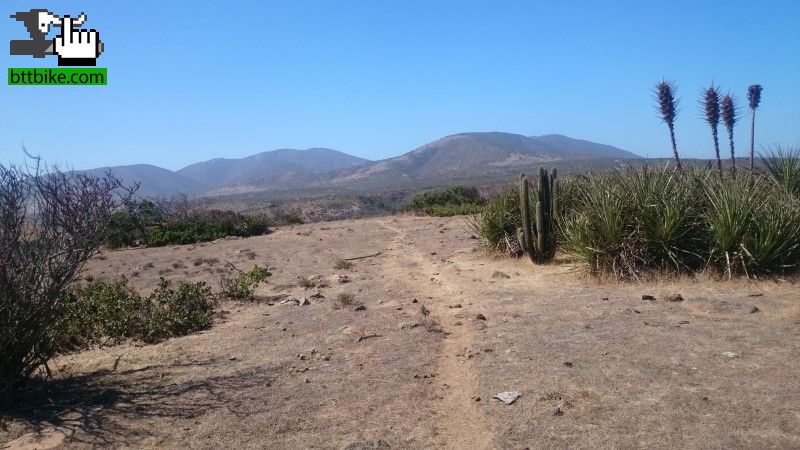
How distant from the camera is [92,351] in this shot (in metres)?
7.82

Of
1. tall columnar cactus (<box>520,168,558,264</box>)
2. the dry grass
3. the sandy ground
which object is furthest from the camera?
tall columnar cactus (<box>520,168,558,264</box>)

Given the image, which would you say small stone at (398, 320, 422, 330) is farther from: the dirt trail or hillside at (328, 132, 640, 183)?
hillside at (328, 132, 640, 183)

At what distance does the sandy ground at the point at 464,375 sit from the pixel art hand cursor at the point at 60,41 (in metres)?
5.28

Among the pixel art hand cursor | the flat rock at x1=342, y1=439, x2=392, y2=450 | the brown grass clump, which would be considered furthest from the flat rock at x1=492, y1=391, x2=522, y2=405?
the brown grass clump

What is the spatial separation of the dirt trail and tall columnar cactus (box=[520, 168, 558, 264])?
1703mm

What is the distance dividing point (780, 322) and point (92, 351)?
8.16m

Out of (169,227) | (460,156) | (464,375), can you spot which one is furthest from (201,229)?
(460,156)

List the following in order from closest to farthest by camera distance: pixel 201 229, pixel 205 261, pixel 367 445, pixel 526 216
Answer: pixel 367 445 < pixel 526 216 < pixel 205 261 < pixel 201 229

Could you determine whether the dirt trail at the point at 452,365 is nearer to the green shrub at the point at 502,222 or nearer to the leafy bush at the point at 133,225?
the green shrub at the point at 502,222

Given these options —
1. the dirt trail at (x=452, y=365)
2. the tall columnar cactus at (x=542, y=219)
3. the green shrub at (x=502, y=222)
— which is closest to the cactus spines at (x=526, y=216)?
the tall columnar cactus at (x=542, y=219)

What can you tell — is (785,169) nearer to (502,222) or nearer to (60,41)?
(502,222)

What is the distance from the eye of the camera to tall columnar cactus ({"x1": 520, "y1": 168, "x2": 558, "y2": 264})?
39.7 ft

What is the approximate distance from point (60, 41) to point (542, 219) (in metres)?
9.29

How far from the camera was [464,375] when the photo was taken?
605 centimetres
